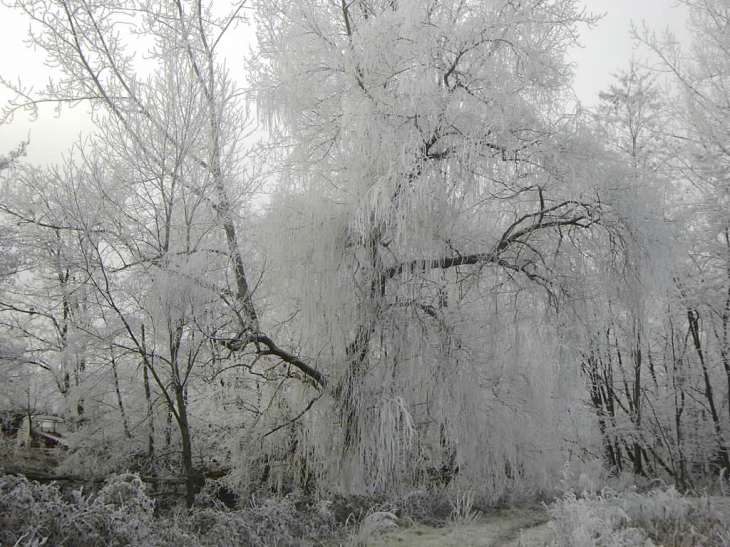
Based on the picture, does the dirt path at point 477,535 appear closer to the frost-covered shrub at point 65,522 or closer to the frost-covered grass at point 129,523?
the frost-covered grass at point 129,523

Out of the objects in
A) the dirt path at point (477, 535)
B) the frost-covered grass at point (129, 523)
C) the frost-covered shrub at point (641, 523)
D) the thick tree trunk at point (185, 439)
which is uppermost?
the thick tree trunk at point (185, 439)

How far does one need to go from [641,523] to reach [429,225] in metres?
3.34

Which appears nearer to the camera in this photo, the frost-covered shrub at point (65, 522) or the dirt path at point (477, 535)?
the frost-covered shrub at point (65, 522)

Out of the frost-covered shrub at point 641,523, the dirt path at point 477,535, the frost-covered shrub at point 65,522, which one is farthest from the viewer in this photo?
the dirt path at point 477,535

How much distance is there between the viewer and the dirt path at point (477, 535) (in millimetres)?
5332

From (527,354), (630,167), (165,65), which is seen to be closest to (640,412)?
(527,354)

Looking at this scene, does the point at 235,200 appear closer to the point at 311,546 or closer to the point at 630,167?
the point at 311,546

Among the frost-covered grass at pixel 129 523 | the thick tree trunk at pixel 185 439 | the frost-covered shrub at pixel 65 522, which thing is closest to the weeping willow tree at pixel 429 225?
the frost-covered grass at pixel 129 523

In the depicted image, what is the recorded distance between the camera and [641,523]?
515 centimetres

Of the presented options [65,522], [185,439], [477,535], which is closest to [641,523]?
[477,535]

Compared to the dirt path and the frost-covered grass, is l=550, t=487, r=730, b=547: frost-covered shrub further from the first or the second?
→ the frost-covered grass

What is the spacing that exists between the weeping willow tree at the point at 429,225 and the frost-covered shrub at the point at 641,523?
123 cm

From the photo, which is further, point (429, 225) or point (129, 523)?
point (429, 225)

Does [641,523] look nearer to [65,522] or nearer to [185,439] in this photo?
[185,439]
